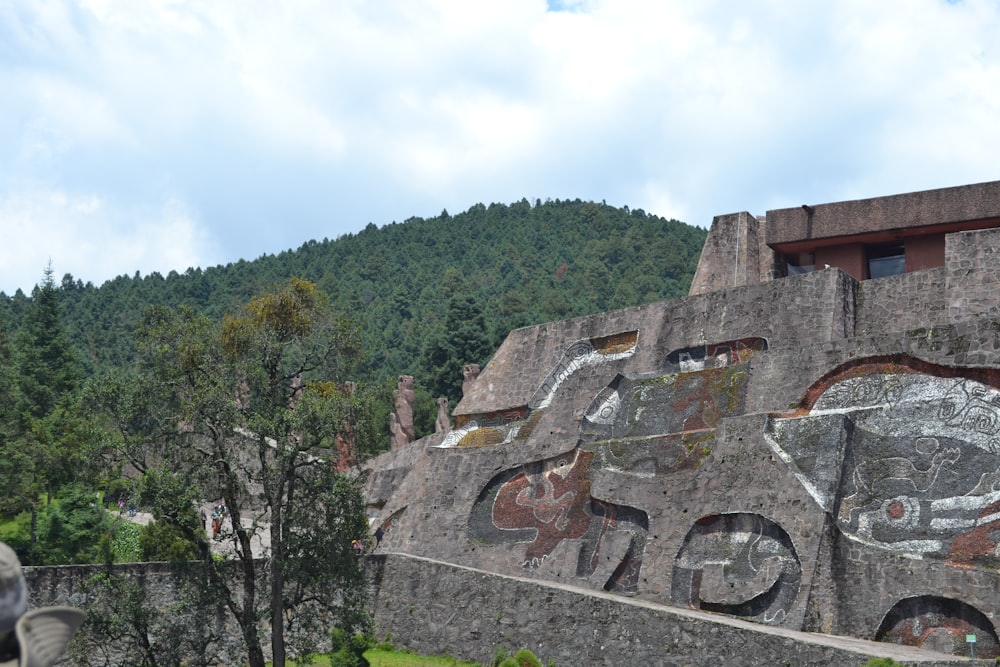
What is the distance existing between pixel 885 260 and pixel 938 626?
10.1 meters

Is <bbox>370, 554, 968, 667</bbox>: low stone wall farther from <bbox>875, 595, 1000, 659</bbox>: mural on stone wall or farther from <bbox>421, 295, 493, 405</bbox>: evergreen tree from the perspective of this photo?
<bbox>421, 295, 493, 405</bbox>: evergreen tree

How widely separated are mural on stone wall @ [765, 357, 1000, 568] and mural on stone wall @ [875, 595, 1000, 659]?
60 centimetres

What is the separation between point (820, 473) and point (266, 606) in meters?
7.42

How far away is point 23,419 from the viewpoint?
103ft

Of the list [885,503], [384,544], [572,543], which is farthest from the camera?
[384,544]

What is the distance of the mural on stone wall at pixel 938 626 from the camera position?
1394cm

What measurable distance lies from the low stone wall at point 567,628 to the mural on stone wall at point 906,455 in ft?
5.79

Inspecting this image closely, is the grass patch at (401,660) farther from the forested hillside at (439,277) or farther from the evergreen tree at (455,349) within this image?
the forested hillside at (439,277)

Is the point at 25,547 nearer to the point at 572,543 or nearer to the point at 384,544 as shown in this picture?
the point at 384,544

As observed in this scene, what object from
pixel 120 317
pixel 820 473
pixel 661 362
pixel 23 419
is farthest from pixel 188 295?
pixel 820 473

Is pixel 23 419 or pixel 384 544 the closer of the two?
pixel 384 544

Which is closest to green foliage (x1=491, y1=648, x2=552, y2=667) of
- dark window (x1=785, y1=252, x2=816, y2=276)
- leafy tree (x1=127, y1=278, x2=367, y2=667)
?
leafy tree (x1=127, y1=278, x2=367, y2=667)

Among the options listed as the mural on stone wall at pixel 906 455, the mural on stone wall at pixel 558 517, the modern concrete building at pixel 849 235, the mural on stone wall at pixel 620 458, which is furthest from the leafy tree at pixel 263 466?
the modern concrete building at pixel 849 235

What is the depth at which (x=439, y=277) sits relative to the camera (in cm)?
7931
